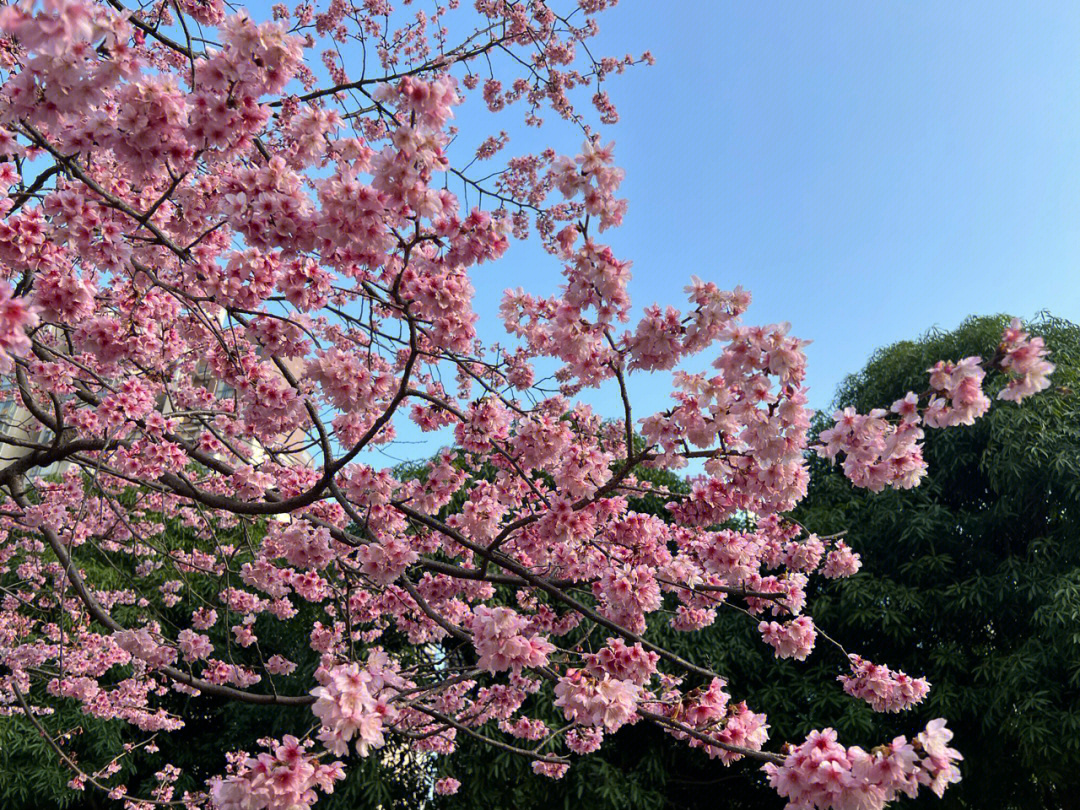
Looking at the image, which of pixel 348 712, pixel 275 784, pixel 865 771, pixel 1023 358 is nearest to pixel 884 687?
pixel 865 771

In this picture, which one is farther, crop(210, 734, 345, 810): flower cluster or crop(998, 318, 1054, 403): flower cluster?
crop(998, 318, 1054, 403): flower cluster

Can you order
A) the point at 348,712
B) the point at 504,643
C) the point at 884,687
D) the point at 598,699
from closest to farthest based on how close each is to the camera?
the point at 348,712 → the point at 598,699 → the point at 504,643 → the point at 884,687

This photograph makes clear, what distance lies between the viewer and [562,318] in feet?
9.09

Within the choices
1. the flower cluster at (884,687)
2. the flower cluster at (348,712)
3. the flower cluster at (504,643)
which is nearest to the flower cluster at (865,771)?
the flower cluster at (504,643)

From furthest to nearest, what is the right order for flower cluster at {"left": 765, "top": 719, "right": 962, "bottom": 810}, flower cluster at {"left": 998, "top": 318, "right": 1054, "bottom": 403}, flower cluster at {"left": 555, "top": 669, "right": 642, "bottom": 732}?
flower cluster at {"left": 555, "top": 669, "right": 642, "bottom": 732} < flower cluster at {"left": 998, "top": 318, "right": 1054, "bottom": 403} < flower cluster at {"left": 765, "top": 719, "right": 962, "bottom": 810}

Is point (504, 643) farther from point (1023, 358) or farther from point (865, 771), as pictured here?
point (1023, 358)

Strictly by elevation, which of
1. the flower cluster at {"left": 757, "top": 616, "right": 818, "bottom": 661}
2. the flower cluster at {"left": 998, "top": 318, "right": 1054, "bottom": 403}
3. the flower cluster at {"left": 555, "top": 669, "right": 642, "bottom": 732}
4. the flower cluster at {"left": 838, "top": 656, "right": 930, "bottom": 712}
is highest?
the flower cluster at {"left": 998, "top": 318, "right": 1054, "bottom": 403}

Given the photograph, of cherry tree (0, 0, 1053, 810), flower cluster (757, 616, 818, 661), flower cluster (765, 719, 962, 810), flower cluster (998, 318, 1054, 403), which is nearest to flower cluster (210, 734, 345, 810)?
cherry tree (0, 0, 1053, 810)

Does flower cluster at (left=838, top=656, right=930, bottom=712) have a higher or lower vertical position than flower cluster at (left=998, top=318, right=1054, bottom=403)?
lower

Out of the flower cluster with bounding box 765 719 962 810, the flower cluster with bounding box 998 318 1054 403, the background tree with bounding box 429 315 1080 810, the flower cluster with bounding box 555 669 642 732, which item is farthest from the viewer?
the background tree with bounding box 429 315 1080 810

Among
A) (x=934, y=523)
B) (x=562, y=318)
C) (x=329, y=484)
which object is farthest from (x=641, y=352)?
(x=934, y=523)

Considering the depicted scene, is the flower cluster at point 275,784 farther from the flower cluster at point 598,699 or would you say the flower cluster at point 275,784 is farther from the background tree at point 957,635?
the background tree at point 957,635

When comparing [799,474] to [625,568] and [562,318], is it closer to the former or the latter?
[625,568]

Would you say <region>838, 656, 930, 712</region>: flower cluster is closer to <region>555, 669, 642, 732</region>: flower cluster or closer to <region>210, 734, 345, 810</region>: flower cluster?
<region>555, 669, 642, 732</region>: flower cluster
